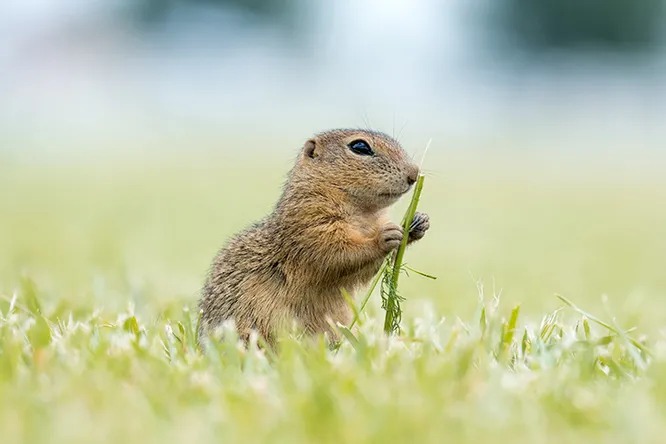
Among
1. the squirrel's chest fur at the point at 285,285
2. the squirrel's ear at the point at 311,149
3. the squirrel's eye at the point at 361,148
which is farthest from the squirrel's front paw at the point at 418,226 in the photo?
the squirrel's ear at the point at 311,149

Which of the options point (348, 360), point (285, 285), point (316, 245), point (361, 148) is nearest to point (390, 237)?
point (316, 245)

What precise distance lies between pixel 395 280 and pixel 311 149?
0.96 metres

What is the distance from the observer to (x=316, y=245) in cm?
356

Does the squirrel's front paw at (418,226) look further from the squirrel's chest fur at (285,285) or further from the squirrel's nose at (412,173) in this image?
the squirrel's nose at (412,173)

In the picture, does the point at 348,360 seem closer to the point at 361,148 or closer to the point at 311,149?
the point at 361,148

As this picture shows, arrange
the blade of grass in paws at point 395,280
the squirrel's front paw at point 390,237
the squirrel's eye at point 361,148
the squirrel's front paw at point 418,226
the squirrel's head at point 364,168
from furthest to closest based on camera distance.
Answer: the squirrel's eye at point 361,148 → the squirrel's head at point 364,168 → the squirrel's front paw at point 418,226 → the squirrel's front paw at point 390,237 → the blade of grass in paws at point 395,280

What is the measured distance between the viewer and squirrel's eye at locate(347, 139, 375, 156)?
399 cm

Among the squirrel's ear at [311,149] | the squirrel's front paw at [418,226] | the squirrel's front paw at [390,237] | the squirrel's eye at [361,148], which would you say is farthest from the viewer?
Result: the squirrel's ear at [311,149]

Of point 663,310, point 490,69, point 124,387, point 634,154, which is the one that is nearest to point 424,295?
point 663,310

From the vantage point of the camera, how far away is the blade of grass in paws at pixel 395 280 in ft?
10.9

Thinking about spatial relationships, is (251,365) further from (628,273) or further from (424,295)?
(628,273)

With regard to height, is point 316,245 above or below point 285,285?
above

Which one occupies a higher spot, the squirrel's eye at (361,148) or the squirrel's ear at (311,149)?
the squirrel's eye at (361,148)

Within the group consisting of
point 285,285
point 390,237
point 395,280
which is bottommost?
point 285,285
